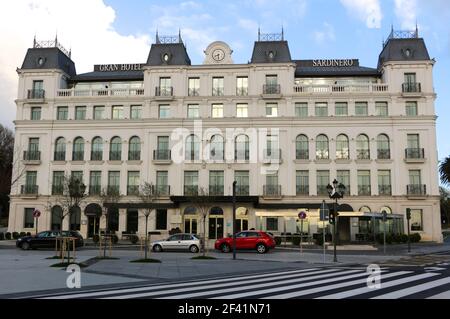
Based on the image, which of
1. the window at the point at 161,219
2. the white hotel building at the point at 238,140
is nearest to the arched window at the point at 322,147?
the white hotel building at the point at 238,140

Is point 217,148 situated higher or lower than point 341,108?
lower

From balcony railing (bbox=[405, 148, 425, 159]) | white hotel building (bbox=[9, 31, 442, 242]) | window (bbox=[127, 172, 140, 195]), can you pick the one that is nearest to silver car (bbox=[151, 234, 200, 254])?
white hotel building (bbox=[9, 31, 442, 242])

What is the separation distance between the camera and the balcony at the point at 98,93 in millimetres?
50000

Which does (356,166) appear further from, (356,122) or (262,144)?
(262,144)

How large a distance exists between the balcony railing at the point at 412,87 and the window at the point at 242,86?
51.9 feet

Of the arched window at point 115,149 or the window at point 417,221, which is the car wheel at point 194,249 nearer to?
the arched window at point 115,149

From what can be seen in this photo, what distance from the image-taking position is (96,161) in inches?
1943

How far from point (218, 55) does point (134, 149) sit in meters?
13.3

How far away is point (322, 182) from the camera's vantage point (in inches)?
1841

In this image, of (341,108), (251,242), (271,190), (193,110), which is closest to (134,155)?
(193,110)

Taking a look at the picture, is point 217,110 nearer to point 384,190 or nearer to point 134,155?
point 134,155

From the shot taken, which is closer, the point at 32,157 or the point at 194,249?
the point at 194,249

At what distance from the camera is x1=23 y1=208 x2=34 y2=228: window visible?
4891 cm

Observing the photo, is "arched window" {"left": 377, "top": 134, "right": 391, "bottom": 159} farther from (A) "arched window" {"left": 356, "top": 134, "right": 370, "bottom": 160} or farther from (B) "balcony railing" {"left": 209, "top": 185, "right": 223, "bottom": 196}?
(B) "balcony railing" {"left": 209, "top": 185, "right": 223, "bottom": 196}
